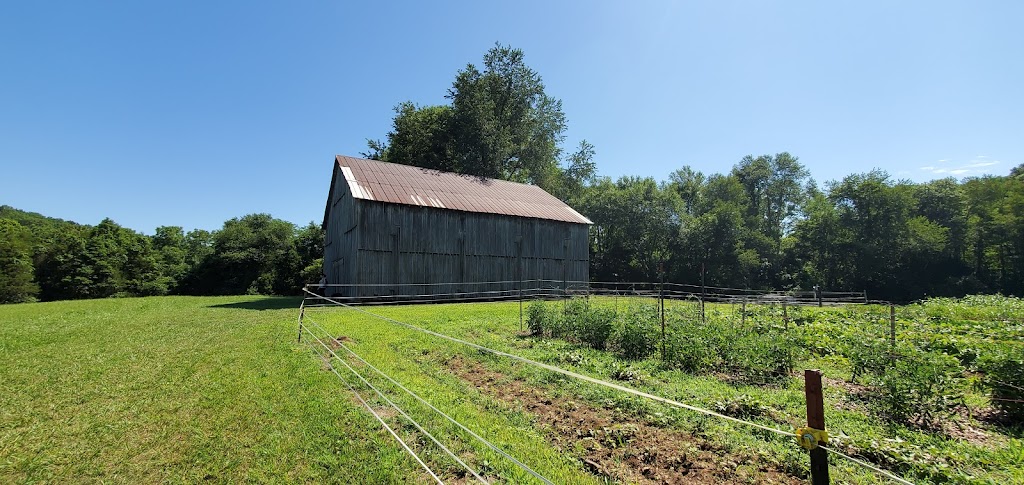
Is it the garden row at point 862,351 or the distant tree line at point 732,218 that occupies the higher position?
the distant tree line at point 732,218

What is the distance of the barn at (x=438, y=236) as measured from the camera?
22.1m

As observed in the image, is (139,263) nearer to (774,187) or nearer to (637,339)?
(637,339)

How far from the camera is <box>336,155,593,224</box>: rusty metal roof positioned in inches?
915

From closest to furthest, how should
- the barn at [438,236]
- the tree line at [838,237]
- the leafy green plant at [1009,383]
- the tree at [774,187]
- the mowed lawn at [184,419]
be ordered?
the mowed lawn at [184,419]
the leafy green plant at [1009,383]
the barn at [438,236]
the tree line at [838,237]
the tree at [774,187]

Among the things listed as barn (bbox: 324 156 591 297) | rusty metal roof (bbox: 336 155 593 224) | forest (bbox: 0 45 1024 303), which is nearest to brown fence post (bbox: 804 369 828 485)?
barn (bbox: 324 156 591 297)

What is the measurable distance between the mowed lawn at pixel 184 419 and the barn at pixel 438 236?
1158 cm

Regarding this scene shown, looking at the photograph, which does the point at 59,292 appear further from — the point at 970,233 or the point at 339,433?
the point at 970,233

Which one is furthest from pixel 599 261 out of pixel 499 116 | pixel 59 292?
pixel 59 292

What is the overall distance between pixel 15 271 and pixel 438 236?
126 ft

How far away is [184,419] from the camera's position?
539 cm

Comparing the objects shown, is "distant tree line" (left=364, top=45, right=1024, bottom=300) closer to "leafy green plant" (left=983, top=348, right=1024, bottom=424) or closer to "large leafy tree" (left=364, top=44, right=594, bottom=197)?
"large leafy tree" (left=364, top=44, right=594, bottom=197)

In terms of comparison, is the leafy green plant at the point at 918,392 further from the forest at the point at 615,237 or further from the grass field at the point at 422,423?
the forest at the point at 615,237

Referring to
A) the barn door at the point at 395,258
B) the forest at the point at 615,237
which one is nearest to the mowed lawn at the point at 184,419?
the barn door at the point at 395,258

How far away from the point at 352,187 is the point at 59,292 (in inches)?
1444
